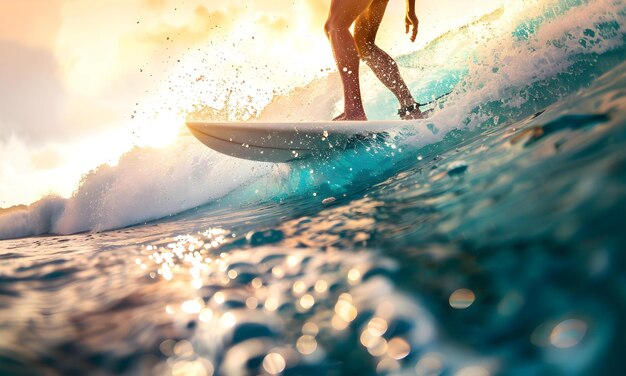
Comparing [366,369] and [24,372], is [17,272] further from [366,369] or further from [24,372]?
[366,369]

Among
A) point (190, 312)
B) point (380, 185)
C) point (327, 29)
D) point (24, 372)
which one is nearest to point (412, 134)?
point (380, 185)

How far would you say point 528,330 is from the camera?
0.48 metres

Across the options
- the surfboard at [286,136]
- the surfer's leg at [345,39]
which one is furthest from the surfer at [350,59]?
the surfboard at [286,136]

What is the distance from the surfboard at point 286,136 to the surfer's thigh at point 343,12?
31.3 inches

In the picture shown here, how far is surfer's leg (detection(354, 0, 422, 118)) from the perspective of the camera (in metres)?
3.32

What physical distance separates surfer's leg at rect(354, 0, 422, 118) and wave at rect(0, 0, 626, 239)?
0.60 metres

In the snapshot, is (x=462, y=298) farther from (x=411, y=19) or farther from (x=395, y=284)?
(x=411, y=19)

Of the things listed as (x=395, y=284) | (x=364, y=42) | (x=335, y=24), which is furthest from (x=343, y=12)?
(x=395, y=284)

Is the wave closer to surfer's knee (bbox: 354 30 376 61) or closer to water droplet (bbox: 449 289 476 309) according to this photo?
surfer's knee (bbox: 354 30 376 61)

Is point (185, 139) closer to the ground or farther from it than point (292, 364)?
farther from it

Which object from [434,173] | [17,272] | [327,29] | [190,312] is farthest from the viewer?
[327,29]

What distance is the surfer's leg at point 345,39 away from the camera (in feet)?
9.37

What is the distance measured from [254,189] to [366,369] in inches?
142

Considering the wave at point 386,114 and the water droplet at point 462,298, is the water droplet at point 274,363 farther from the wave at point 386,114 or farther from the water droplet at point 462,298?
the wave at point 386,114
